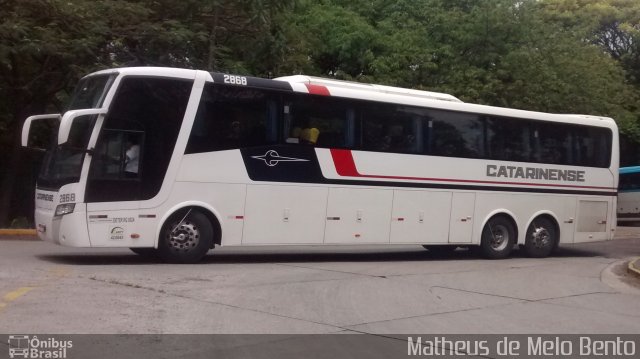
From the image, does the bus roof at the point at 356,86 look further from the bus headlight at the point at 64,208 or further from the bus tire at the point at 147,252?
the bus headlight at the point at 64,208

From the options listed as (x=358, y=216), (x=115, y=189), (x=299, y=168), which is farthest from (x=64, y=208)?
(x=358, y=216)

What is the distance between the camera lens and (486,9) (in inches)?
1075

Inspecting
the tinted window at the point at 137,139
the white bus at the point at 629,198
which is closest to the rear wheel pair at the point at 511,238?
the tinted window at the point at 137,139

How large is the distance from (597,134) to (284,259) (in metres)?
8.81

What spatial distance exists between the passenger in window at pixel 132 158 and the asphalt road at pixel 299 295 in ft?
5.36

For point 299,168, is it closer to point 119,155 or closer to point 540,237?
point 119,155

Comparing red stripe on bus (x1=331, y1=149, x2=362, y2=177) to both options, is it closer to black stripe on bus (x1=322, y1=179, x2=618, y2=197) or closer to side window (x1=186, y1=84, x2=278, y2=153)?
black stripe on bus (x1=322, y1=179, x2=618, y2=197)

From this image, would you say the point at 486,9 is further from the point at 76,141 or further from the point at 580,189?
the point at 76,141

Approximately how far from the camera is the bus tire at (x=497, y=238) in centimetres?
1750

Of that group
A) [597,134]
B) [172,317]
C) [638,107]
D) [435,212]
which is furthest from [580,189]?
[638,107]

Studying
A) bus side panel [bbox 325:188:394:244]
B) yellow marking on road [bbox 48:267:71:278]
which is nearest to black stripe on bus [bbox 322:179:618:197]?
bus side panel [bbox 325:188:394:244]

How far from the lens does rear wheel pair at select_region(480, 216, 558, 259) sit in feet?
57.6

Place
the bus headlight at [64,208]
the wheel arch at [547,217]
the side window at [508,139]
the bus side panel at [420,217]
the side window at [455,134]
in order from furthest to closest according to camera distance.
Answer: the wheel arch at [547,217] → the side window at [508,139] → the side window at [455,134] → the bus side panel at [420,217] → the bus headlight at [64,208]

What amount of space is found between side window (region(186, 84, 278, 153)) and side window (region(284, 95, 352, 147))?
38cm
